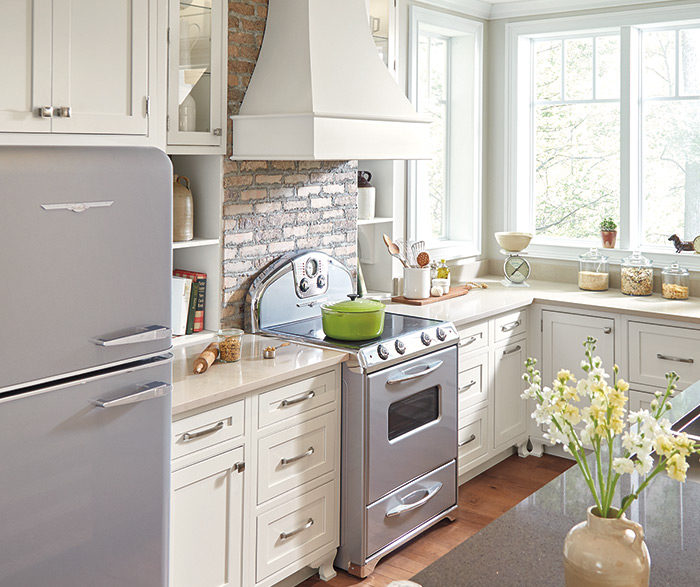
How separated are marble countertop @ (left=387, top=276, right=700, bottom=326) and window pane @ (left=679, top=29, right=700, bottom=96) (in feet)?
3.82

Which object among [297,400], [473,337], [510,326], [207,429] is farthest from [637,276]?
[207,429]

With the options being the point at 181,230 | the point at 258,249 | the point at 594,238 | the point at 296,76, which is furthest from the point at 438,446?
the point at 594,238

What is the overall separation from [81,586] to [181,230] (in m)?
1.45

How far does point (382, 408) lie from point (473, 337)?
0.95 metres

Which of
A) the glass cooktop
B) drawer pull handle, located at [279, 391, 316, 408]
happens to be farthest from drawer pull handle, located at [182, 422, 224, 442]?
the glass cooktop

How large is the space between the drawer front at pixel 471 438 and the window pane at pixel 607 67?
205 centimetres

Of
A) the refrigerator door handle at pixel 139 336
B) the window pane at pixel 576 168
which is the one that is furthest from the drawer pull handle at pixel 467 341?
the refrigerator door handle at pixel 139 336

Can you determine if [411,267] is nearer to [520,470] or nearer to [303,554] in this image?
[520,470]

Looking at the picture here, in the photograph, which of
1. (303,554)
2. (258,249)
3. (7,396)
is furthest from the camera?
(258,249)

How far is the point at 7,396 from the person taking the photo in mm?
1861

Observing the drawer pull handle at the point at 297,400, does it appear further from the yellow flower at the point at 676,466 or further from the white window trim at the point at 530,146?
the white window trim at the point at 530,146

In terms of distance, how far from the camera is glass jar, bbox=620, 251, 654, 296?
4.38 meters

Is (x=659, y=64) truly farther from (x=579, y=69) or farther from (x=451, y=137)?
(x=451, y=137)

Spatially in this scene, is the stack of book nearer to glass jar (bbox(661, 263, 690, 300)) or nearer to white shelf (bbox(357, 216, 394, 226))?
white shelf (bbox(357, 216, 394, 226))
